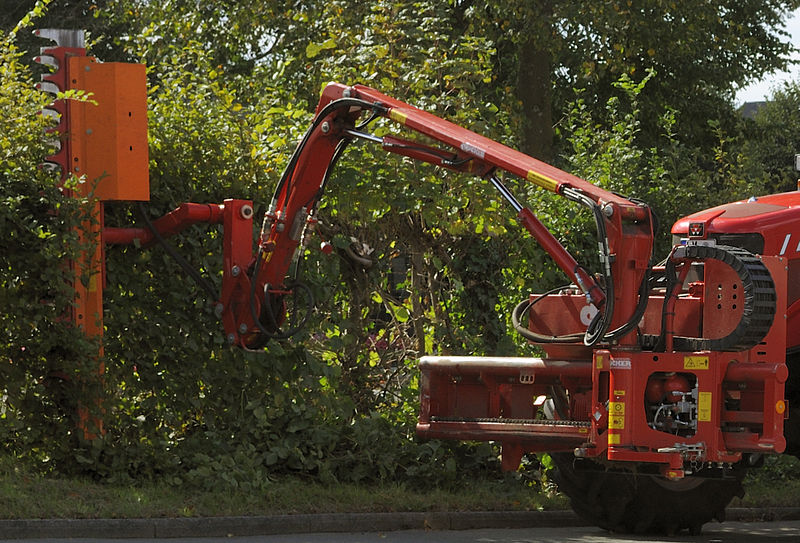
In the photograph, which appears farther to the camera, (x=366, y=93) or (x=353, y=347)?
(x=353, y=347)

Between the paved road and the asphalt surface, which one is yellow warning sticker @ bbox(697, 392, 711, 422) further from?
→ the asphalt surface

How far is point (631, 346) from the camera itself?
854 centimetres

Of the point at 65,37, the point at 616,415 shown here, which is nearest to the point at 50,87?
the point at 65,37

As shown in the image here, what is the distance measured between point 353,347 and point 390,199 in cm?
138

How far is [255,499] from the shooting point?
32.1 ft

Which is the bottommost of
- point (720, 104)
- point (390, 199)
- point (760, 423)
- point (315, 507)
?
point (315, 507)

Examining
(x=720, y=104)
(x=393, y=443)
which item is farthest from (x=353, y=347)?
(x=720, y=104)

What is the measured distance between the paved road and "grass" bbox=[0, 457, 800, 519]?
1.06ft

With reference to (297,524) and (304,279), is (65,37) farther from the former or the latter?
(297,524)

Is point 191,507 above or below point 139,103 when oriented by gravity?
below

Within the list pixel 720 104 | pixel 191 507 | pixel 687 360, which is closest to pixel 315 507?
pixel 191 507

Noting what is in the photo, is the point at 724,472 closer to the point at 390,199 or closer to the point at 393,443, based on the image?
the point at 393,443

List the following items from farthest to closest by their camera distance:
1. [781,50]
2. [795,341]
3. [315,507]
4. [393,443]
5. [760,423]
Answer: [781,50] → [393,443] → [315,507] → [795,341] → [760,423]

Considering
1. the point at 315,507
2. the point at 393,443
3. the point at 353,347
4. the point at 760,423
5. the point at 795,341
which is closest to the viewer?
the point at 760,423
